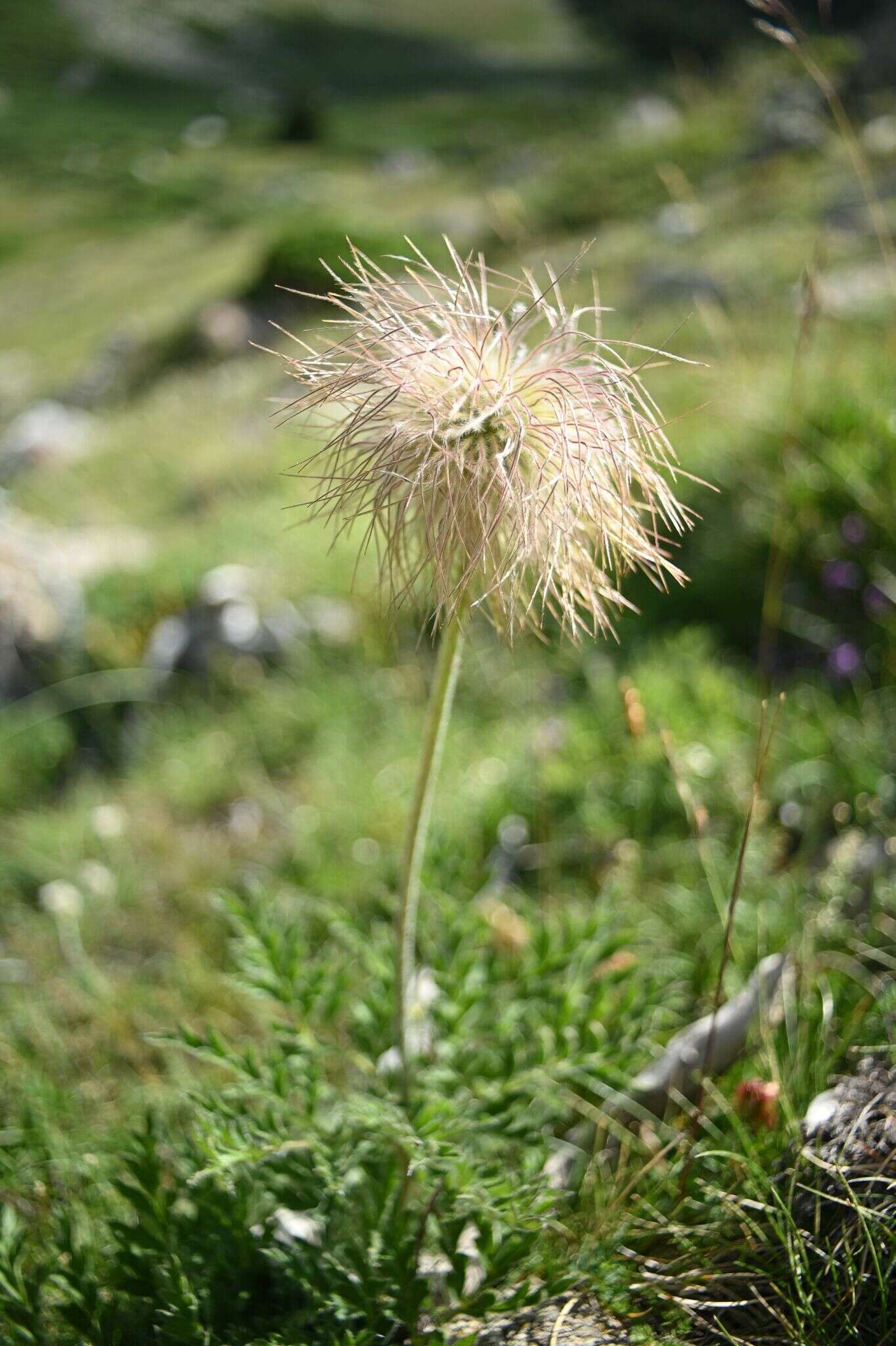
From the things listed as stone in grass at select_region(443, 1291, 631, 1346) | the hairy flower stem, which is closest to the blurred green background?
the hairy flower stem

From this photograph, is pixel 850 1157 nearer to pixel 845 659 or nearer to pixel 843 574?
pixel 845 659

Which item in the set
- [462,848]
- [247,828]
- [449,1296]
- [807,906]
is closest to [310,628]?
[247,828]

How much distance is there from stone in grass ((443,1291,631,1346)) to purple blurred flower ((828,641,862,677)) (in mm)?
2053

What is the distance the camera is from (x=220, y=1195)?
1.81 m

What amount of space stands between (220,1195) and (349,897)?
1395 mm

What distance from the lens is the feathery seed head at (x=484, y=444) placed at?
1372 mm

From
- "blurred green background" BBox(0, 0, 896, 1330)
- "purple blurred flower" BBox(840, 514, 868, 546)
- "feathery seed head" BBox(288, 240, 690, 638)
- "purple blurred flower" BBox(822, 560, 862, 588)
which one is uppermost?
"feathery seed head" BBox(288, 240, 690, 638)

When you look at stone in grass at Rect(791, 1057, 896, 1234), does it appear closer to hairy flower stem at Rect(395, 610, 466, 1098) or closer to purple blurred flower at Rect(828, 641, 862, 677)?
hairy flower stem at Rect(395, 610, 466, 1098)

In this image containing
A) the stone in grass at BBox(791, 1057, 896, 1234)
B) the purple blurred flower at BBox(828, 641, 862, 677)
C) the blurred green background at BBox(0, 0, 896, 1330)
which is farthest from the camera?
the purple blurred flower at BBox(828, 641, 862, 677)

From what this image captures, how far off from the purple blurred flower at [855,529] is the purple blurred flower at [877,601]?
173 mm

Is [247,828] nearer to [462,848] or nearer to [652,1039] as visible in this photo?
[462,848]

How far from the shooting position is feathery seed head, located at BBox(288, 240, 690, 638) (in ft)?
4.50

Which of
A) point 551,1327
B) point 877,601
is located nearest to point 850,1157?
point 551,1327

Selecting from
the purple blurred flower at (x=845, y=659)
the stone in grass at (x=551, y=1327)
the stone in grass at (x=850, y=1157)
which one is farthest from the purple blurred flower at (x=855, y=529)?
the stone in grass at (x=551, y=1327)
